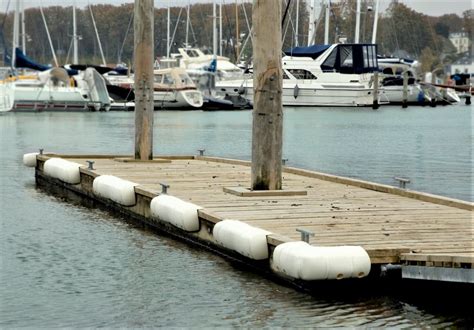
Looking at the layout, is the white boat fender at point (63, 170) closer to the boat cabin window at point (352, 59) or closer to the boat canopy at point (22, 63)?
the boat canopy at point (22, 63)

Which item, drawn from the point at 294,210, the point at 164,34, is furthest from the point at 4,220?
the point at 164,34

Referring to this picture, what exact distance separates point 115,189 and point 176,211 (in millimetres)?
3005

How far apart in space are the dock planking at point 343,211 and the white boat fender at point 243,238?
0.23 meters

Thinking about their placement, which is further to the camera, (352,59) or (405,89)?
(405,89)

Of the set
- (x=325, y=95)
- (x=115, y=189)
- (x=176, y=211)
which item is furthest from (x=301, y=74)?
(x=176, y=211)

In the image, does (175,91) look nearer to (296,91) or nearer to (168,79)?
(168,79)

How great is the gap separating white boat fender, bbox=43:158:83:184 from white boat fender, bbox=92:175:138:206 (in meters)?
2.02

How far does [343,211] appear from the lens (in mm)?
14930

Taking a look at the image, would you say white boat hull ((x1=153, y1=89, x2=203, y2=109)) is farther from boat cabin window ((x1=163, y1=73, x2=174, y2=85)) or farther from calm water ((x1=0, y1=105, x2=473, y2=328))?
calm water ((x1=0, y1=105, x2=473, y2=328))

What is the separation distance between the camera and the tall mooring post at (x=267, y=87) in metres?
16.2

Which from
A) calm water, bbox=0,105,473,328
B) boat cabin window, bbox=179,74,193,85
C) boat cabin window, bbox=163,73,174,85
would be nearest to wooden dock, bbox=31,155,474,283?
calm water, bbox=0,105,473,328

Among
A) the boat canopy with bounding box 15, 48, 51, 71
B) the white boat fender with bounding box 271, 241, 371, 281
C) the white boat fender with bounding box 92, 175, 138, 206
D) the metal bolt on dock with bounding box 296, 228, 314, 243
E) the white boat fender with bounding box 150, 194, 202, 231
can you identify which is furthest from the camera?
the boat canopy with bounding box 15, 48, 51, 71

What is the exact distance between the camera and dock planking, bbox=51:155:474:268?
12.4 m

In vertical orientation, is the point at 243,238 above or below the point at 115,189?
above
